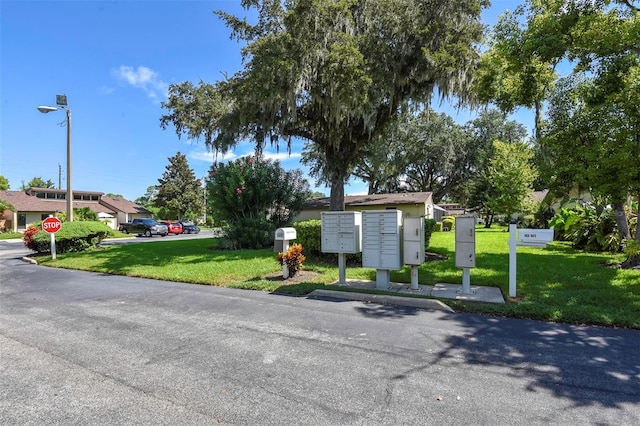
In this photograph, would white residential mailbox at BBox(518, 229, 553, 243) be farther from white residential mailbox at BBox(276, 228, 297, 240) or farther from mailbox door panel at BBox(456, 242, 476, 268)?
white residential mailbox at BBox(276, 228, 297, 240)

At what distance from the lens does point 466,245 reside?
20.1 ft

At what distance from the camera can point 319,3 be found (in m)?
11.1

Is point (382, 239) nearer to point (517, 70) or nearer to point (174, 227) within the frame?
point (517, 70)

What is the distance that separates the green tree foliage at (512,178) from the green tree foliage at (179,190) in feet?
121

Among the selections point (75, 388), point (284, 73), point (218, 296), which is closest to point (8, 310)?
point (218, 296)

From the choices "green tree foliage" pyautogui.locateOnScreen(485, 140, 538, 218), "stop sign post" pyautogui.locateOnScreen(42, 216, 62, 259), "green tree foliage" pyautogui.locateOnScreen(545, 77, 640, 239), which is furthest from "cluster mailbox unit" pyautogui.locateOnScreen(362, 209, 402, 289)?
"green tree foliage" pyautogui.locateOnScreen(485, 140, 538, 218)

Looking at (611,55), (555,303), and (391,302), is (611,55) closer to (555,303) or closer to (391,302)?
(555,303)

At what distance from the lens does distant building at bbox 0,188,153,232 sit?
107 feet

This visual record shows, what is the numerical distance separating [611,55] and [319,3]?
8063 mm

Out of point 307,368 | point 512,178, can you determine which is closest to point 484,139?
point 512,178

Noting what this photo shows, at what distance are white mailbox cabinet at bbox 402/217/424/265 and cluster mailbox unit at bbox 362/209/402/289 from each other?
0.13m

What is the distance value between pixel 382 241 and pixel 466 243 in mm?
1483

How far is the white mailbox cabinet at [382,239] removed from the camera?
643 centimetres

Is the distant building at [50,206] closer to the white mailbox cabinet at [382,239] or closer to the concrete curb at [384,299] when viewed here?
the concrete curb at [384,299]
